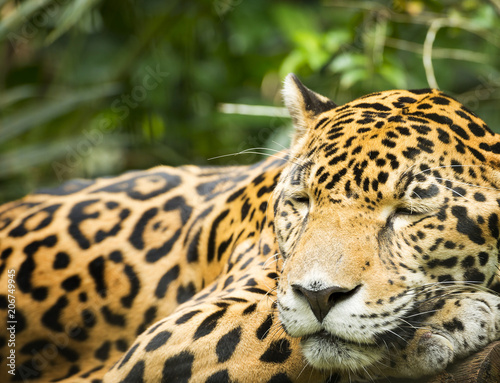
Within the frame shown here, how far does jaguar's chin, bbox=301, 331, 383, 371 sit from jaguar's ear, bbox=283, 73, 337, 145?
5.49ft

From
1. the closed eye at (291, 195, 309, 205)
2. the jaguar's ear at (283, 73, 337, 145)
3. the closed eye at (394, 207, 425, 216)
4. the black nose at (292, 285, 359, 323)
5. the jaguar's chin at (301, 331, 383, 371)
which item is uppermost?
the jaguar's ear at (283, 73, 337, 145)

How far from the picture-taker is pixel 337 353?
10.4 ft

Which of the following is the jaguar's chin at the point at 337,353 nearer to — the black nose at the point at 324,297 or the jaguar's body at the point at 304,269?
the jaguar's body at the point at 304,269

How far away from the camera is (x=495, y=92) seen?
831cm

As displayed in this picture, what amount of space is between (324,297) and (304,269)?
21 cm

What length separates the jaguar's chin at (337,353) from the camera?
3.16 meters

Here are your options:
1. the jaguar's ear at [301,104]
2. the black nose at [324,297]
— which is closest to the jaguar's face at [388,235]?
the black nose at [324,297]

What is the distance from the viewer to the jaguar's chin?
3.16 meters

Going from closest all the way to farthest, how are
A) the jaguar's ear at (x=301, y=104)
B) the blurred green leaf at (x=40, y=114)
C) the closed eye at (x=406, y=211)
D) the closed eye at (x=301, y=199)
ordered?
the closed eye at (x=406, y=211), the closed eye at (x=301, y=199), the jaguar's ear at (x=301, y=104), the blurred green leaf at (x=40, y=114)

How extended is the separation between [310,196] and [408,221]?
0.57 metres

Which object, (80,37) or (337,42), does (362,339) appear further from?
(80,37)

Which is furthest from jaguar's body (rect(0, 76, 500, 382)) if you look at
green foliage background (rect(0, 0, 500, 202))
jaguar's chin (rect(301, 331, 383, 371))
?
green foliage background (rect(0, 0, 500, 202))

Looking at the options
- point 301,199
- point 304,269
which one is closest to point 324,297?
point 304,269

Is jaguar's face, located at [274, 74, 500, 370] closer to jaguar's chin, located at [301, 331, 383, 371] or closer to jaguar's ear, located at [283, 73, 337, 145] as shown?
jaguar's chin, located at [301, 331, 383, 371]
